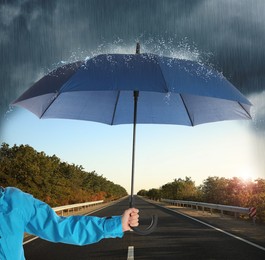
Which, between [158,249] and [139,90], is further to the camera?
[158,249]

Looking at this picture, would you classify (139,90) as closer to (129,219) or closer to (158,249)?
(129,219)

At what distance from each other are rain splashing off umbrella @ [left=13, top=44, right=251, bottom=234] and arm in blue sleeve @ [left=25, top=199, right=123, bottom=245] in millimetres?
1069

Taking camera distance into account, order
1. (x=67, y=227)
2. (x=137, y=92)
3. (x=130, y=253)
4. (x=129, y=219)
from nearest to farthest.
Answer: (x=67, y=227) < (x=129, y=219) < (x=137, y=92) < (x=130, y=253)

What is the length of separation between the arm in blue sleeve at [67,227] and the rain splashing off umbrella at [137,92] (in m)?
1.07

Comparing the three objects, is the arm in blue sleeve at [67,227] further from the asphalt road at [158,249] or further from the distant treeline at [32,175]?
the distant treeline at [32,175]

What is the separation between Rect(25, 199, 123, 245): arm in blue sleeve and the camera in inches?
91.7

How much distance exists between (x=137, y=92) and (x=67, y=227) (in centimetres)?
302

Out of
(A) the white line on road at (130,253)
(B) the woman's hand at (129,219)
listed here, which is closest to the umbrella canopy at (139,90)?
(B) the woman's hand at (129,219)

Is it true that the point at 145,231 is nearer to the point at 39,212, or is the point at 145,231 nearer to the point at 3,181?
the point at 39,212

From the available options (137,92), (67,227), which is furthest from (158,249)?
(67,227)

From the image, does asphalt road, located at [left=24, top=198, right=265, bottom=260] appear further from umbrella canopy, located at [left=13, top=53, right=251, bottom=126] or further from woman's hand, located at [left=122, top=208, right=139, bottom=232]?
woman's hand, located at [left=122, top=208, right=139, bottom=232]

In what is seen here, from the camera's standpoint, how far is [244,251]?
1027 centimetres

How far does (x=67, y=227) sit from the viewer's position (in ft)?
7.82

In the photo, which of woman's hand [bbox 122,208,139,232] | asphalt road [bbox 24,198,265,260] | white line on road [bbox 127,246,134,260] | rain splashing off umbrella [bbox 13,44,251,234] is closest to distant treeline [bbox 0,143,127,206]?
asphalt road [bbox 24,198,265,260]
